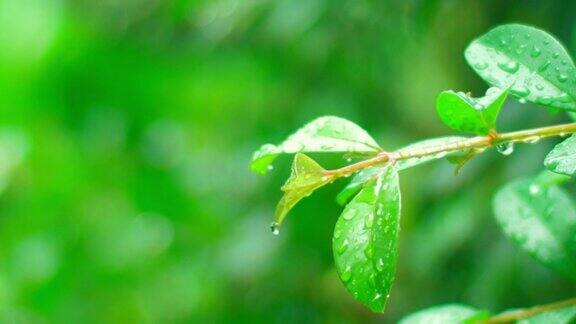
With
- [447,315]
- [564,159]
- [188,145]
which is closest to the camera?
[564,159]

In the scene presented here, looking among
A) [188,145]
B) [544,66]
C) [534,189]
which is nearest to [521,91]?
[544,66]

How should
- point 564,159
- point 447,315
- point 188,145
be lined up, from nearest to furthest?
point 564,159
point 447,315
point 188,145

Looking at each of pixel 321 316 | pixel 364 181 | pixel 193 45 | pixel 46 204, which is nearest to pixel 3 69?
pixel 46 204

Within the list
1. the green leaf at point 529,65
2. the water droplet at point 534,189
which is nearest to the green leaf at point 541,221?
the water droplet at point 534,189

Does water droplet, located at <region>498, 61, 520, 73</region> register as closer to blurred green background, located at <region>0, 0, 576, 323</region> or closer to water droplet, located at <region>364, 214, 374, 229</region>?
water droplet, located at <region>364, 214, 374, 229</region>

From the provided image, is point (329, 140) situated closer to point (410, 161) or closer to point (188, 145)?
point (410, 161)

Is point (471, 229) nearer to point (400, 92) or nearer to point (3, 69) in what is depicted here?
point (400, 92)

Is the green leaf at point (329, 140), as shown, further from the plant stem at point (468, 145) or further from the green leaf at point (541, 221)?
the green leaf at point (541, 221)
